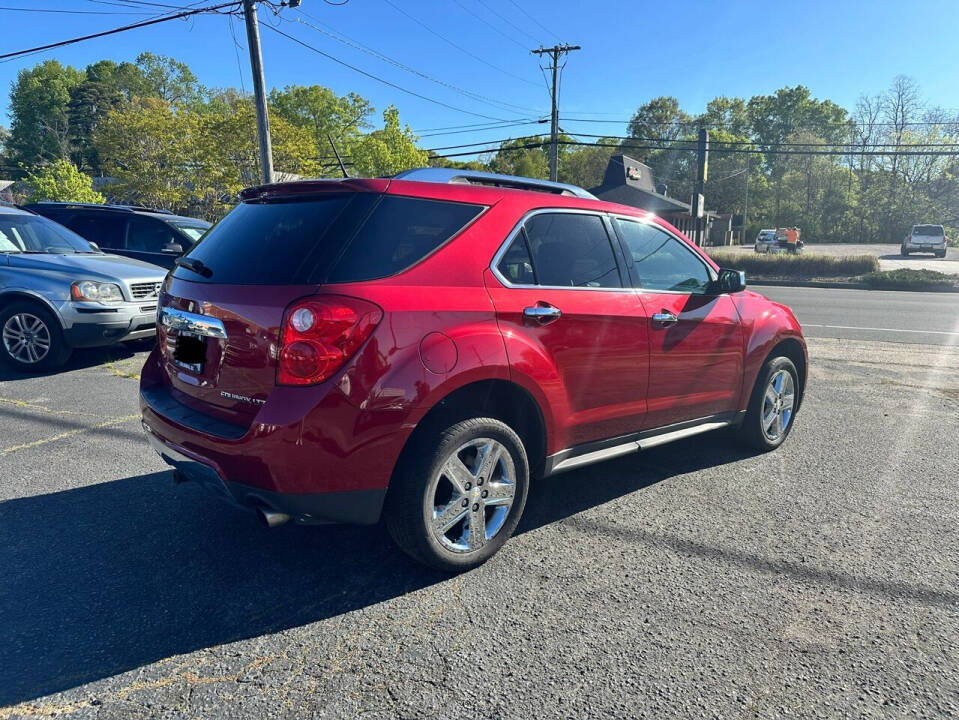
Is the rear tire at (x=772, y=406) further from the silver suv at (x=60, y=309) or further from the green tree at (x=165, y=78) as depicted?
the green tree at (x=165, y=78)

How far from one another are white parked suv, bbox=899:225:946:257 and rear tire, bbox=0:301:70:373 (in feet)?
157

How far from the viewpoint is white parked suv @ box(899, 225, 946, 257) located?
40281 mm

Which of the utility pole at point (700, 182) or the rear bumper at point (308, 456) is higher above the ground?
the utility pole at point (700, 182)

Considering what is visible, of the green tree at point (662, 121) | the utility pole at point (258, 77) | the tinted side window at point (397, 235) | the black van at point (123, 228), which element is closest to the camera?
the tinted side window at point (397, 235)

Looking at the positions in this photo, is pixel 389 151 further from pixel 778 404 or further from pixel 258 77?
pixel 778 404

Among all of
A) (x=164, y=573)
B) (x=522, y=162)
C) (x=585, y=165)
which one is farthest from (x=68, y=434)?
(x=585, y=165)

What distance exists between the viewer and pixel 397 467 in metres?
2.66

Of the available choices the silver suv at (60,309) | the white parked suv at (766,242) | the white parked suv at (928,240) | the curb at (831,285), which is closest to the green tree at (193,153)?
the curb at (831,285)

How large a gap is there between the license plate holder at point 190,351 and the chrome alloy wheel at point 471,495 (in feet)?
3.88

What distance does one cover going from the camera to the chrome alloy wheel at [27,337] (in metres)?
6.60

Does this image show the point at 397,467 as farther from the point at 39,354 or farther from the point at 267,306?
the point at 39,354

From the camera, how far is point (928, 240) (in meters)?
40.5

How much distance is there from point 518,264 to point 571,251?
1.46ft

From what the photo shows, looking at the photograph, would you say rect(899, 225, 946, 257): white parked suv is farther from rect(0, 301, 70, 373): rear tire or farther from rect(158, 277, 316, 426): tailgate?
rect(158, 277, 316, 426): tailgate
